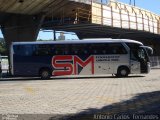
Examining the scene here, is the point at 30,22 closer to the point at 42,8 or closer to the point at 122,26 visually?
the point at 42,8

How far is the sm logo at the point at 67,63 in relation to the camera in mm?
31953

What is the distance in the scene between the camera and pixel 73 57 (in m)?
31.9

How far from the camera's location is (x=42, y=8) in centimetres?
4097

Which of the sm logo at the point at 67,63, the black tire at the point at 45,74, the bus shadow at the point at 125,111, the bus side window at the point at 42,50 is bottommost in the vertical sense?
the bus shadow at the point at 125,111

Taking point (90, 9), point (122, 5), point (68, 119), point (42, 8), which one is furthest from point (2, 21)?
point (68, 119)

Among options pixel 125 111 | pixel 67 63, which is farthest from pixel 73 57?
pixel 125 111

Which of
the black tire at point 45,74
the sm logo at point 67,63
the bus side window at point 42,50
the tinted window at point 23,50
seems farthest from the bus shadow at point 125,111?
the tinted window at point 23,50

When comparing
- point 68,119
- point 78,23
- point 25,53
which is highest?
point 78,23

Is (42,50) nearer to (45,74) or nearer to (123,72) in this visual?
(45,74)

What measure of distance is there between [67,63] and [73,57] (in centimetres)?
67

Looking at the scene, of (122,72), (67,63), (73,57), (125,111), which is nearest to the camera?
(125,111)

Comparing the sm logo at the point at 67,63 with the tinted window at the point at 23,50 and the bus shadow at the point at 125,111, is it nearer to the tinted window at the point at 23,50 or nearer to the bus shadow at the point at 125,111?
the tinted window at the point at 23,50

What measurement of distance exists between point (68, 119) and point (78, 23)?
105 ft

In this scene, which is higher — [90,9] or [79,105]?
[90,9]
